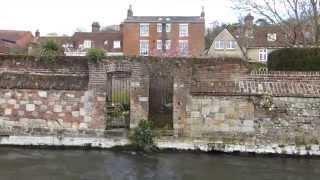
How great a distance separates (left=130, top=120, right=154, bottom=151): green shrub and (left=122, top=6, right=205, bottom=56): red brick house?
44.4 m

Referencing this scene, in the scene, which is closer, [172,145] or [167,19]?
[172,145]

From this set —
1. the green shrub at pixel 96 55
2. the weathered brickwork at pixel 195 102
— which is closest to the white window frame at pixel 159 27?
the weathered brickwork at pixel 195 102

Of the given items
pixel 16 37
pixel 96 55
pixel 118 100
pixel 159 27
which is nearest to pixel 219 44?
pixel 159 27

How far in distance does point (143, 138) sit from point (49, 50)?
4190mm

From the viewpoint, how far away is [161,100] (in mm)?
17641

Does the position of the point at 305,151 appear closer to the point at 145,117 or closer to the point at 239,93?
the point at 239,93

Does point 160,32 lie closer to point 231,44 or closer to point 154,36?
point 154,36

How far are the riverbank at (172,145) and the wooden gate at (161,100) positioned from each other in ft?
2.94

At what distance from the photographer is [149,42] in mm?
60844

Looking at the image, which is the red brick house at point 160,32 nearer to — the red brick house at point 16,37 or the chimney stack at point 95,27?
the chimney stack at point 95,27

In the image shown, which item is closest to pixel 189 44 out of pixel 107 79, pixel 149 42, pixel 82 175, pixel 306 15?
pixel 149 42

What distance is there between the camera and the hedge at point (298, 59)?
1688 cm

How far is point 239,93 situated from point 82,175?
5797 millimetres

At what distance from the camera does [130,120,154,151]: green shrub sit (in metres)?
16.0
